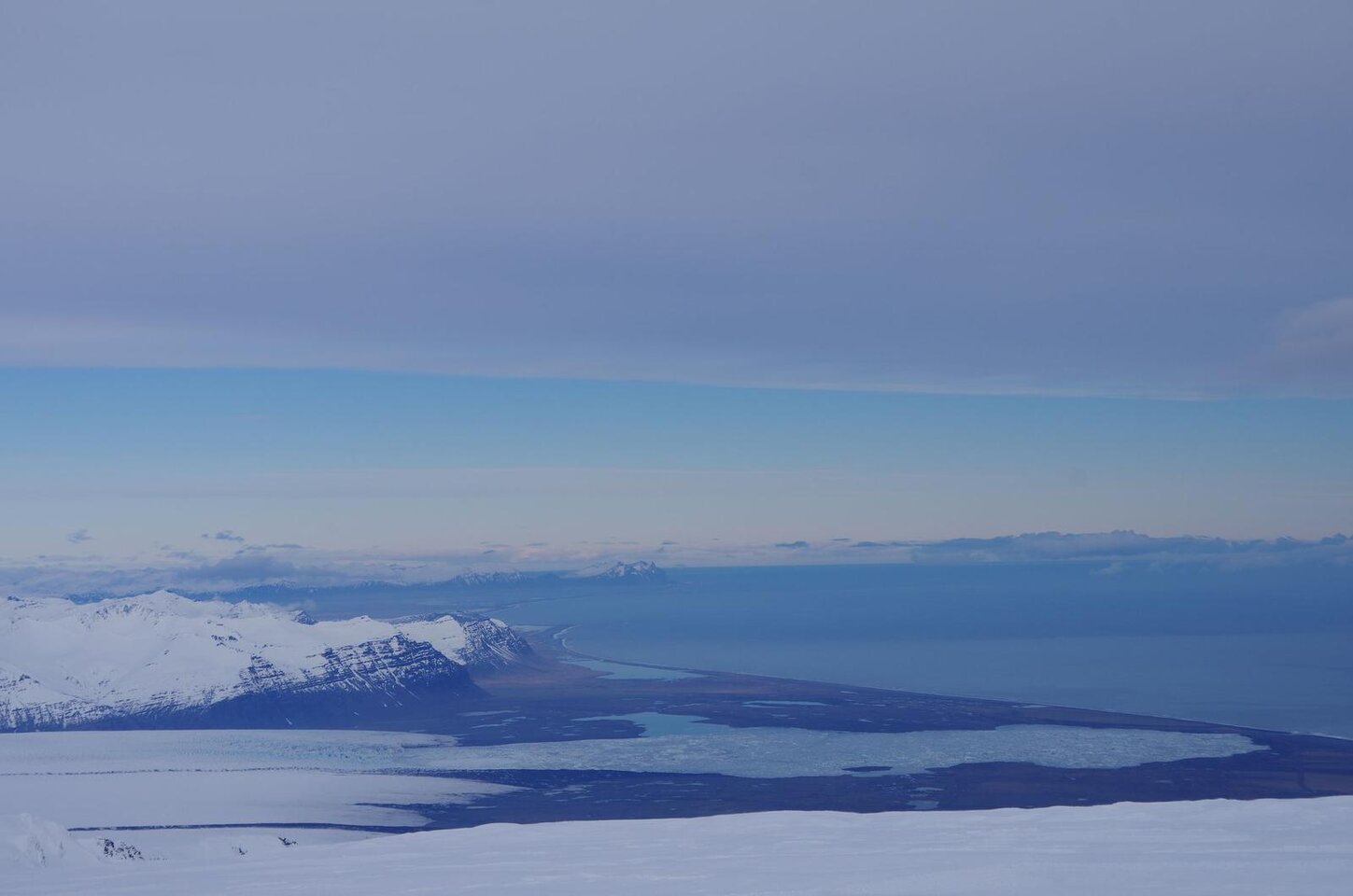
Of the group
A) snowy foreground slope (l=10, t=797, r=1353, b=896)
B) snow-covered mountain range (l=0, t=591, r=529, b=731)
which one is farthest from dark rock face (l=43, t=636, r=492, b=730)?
snowy foreground slope (l=10, t=797, r=1353, b=896)

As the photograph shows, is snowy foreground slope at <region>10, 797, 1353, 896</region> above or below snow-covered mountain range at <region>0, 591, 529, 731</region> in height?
above

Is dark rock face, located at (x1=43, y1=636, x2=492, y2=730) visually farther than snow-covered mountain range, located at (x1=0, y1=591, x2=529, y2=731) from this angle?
No

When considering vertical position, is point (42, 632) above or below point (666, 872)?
below

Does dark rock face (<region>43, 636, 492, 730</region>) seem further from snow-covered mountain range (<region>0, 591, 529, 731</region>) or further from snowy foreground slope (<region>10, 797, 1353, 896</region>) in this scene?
snowy foreground slope (<region>10, 797, 1353, 896</region>)

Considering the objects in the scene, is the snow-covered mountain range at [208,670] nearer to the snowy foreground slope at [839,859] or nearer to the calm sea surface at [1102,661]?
the calm sea surface at [1102,661]

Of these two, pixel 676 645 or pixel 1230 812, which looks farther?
pixel 676 645

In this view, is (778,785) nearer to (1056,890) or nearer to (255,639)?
(1056,890)

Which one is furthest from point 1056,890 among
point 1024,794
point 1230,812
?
point 1024,794

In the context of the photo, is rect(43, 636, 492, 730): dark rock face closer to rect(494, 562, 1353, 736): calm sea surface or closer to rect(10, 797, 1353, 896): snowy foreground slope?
rect(494, 562, 1353, 736): calm sea surface
